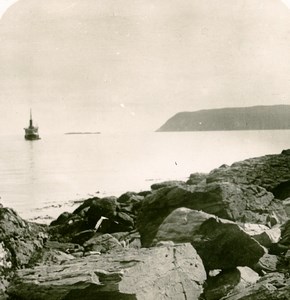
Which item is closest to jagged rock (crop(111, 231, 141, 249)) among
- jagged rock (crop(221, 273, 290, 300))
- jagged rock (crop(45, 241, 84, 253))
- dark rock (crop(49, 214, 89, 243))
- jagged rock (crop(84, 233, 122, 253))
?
jagged rock (crop(84, 233, 122, 253))

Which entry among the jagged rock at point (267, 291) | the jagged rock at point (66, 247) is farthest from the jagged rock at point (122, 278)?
the jagged rock at point (66, 247)

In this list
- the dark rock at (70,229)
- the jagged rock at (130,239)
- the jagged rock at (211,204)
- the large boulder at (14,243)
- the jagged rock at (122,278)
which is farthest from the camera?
the dark rock at (70,229)

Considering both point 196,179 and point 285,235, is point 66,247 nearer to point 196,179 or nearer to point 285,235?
point 285,235

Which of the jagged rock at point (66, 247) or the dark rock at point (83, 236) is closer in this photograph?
the jagged rock at point (66, 247)

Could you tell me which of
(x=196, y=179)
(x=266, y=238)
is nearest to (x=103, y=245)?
(x=266, y=238)

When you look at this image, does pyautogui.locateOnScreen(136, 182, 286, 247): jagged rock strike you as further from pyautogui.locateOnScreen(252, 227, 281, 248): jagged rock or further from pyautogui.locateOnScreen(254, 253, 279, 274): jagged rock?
pyautogui.locateOnScreen(254, 253, 279, 274): jagged rock

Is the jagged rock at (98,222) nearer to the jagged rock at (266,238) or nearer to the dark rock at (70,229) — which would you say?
the dark rock at (70,229)
